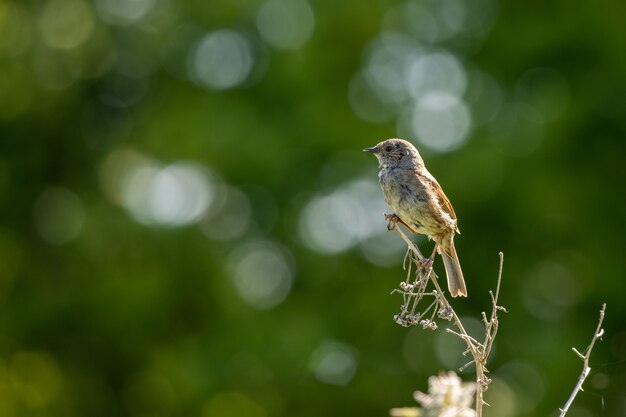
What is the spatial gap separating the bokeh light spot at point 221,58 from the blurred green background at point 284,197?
2 centimetres

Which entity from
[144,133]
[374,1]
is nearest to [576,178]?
[374,1]

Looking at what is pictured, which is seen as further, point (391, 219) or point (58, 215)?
point (58, 215)

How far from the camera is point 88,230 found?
10.8 metres

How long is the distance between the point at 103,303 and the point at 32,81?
8.51ft

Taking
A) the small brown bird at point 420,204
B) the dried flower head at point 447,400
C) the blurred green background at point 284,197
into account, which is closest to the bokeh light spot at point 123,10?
the blurred green background at point 284,197

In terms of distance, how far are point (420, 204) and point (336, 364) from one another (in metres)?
5.84

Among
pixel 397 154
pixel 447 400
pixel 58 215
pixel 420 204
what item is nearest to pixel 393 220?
pixel 420 204

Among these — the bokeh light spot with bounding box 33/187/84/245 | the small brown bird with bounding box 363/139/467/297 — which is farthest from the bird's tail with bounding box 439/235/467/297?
the bokeh light spot with bounding box 33/187/84/245

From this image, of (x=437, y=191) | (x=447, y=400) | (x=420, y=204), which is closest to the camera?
(x=447, y=400)

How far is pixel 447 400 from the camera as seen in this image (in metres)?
2.20

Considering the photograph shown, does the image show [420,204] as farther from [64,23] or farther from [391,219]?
[64,23]

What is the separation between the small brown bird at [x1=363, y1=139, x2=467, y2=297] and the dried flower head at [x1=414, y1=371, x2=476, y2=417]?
2366 millimetres

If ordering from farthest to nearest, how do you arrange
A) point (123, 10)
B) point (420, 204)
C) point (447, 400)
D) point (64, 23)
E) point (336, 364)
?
1. point (123, 10)
2. point (64, 23)
3. point (336, 364)
4. point (420, 204)
5. point (447, 400)

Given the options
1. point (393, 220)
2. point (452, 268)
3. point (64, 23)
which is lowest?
point (452, 268)
